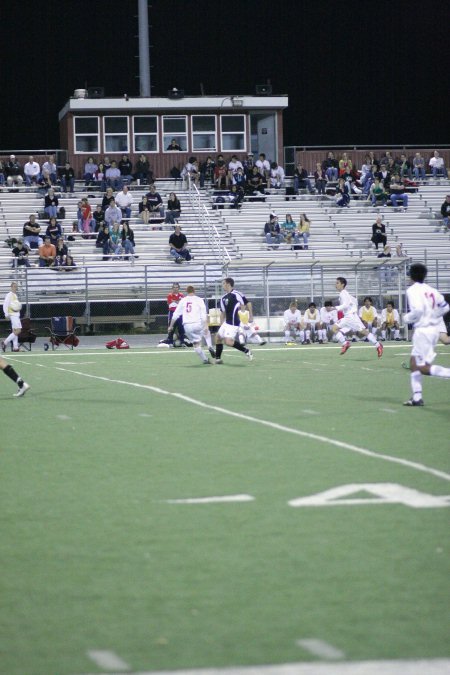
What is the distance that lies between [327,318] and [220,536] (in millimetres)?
28271

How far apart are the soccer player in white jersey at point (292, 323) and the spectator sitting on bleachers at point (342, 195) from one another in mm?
12077

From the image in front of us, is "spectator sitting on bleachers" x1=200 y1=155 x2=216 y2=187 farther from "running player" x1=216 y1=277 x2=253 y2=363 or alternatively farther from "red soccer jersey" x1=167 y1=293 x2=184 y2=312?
"running player" x1=216 y1=277 x2=253 y2=363

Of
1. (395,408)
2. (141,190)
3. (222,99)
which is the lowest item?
(395,408)

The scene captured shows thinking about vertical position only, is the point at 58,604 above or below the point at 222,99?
below

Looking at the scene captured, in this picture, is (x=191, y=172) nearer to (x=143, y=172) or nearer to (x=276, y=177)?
(x=143, y=172)

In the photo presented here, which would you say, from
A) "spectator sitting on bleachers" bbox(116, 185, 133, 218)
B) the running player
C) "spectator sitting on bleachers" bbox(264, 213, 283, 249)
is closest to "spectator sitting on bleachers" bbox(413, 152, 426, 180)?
"spectator sitting on bleachers" bbox(264, 213, 283, 249)

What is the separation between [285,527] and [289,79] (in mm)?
49274

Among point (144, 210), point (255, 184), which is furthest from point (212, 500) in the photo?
point (255, 184)

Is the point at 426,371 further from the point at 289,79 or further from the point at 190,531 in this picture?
the point at 289,79

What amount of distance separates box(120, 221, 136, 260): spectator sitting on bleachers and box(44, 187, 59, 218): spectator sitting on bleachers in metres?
3.78

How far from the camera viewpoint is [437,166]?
51.0 metres

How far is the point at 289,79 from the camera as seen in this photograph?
55.0 m

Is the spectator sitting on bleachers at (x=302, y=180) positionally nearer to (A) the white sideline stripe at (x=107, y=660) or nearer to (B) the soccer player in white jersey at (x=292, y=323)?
(B) the soccer player in white jersey at (x=292, y=323)

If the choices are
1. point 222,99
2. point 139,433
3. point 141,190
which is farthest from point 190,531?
point 222,99
